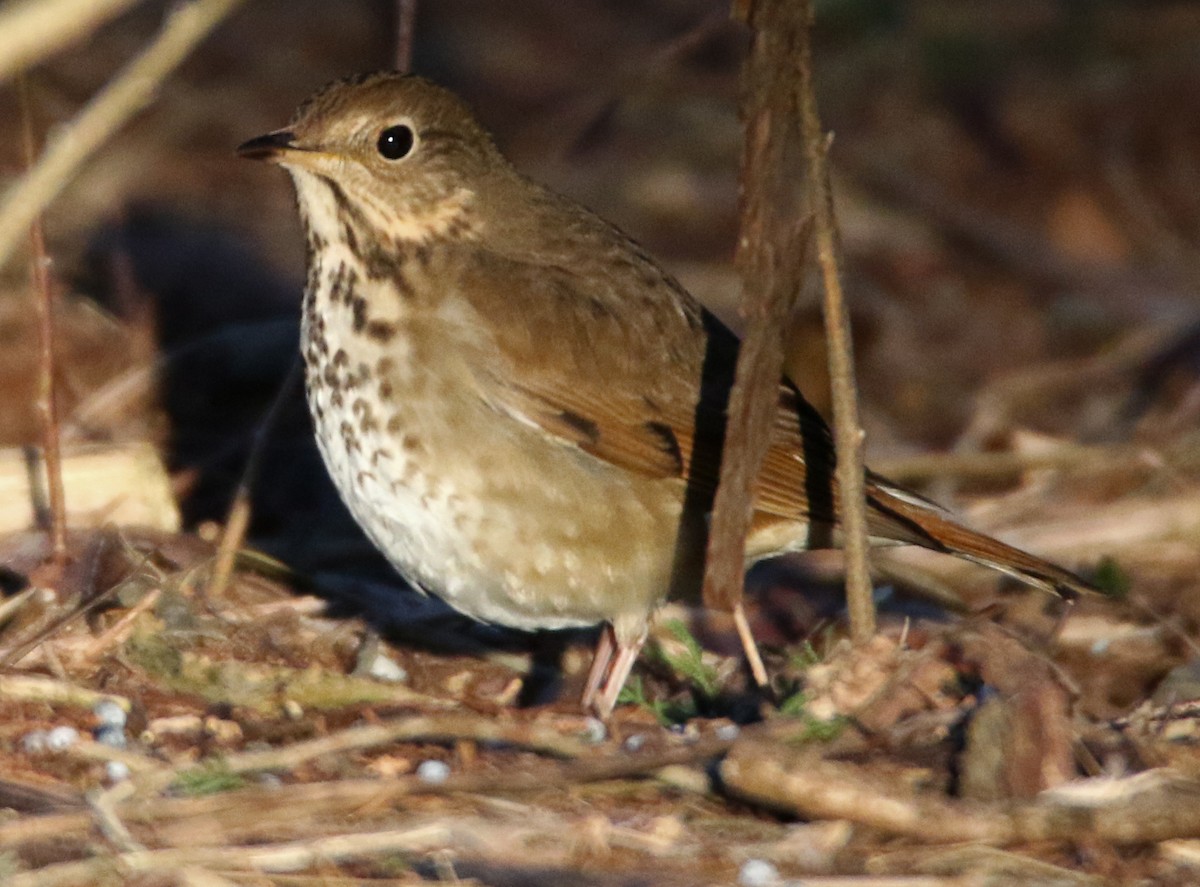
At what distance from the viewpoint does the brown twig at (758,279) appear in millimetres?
3727

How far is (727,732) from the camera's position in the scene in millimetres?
4066

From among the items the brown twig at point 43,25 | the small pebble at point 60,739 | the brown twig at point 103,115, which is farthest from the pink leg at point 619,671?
the brown twig at point 43,25

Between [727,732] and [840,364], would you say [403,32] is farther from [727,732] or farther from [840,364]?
[727,732]

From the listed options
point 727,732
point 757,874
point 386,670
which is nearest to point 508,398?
point 386,670

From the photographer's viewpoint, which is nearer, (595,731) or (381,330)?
(595,731)

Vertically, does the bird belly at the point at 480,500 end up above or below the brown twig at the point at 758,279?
below

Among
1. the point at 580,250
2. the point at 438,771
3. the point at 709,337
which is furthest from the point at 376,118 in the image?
the point at 438,771

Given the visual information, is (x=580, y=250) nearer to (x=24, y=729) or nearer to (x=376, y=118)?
(x=376, y=118)

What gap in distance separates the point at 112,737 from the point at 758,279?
5.34 feet

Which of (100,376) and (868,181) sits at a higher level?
(868,181)

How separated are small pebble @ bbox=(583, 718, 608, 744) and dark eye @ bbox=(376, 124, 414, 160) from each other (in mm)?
1463

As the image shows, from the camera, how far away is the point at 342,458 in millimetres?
4469

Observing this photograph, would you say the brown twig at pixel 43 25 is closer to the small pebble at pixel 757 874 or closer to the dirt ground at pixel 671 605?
the dirt ground at pixel 671 605

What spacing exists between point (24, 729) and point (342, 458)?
3.05ft
